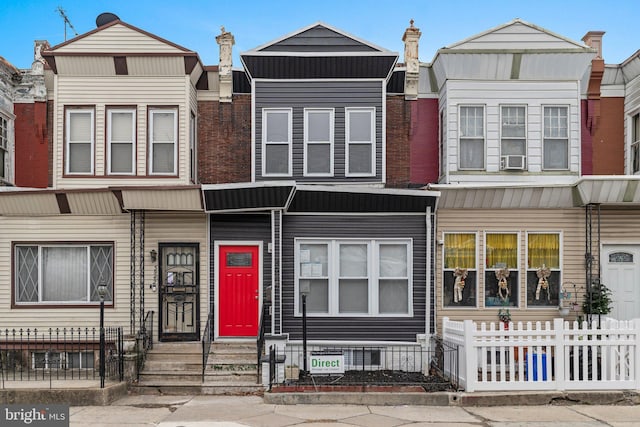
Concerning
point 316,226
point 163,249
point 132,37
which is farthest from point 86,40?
point 316,226

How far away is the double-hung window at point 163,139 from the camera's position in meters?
16.3

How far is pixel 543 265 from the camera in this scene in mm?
15844

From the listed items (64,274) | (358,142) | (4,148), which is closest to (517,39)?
(358,142)

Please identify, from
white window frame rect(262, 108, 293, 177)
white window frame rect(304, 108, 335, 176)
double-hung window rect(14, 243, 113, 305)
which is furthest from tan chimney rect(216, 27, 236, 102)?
double-hung window rect(14, 243, 113, 305)

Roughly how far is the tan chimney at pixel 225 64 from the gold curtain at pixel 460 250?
22.5 feet

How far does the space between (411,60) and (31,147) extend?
34.4 ft

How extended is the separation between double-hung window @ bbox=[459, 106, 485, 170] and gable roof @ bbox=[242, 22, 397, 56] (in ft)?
9.64

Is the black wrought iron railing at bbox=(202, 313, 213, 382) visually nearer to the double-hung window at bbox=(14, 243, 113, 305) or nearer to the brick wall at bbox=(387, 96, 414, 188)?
the double-hung window at bbox=(14, 243, 113, 305)

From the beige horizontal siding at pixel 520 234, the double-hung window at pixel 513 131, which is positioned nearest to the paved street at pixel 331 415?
the beige horizontal siding at pixel 520 234

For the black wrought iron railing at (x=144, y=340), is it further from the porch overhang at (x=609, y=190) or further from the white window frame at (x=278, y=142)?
the porch overhang at (x=609, y=190)

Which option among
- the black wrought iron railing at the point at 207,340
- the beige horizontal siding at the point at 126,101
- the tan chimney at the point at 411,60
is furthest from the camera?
the tan chimney at the point at 411,60

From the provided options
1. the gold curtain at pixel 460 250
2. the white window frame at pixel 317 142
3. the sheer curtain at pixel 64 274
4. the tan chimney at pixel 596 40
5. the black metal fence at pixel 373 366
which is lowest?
the black metal fence at pixel 373 366

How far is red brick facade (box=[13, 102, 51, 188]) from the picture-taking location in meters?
17.6

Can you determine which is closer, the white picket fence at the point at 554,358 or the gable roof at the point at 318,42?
the white picket fence at the point at 554,358
